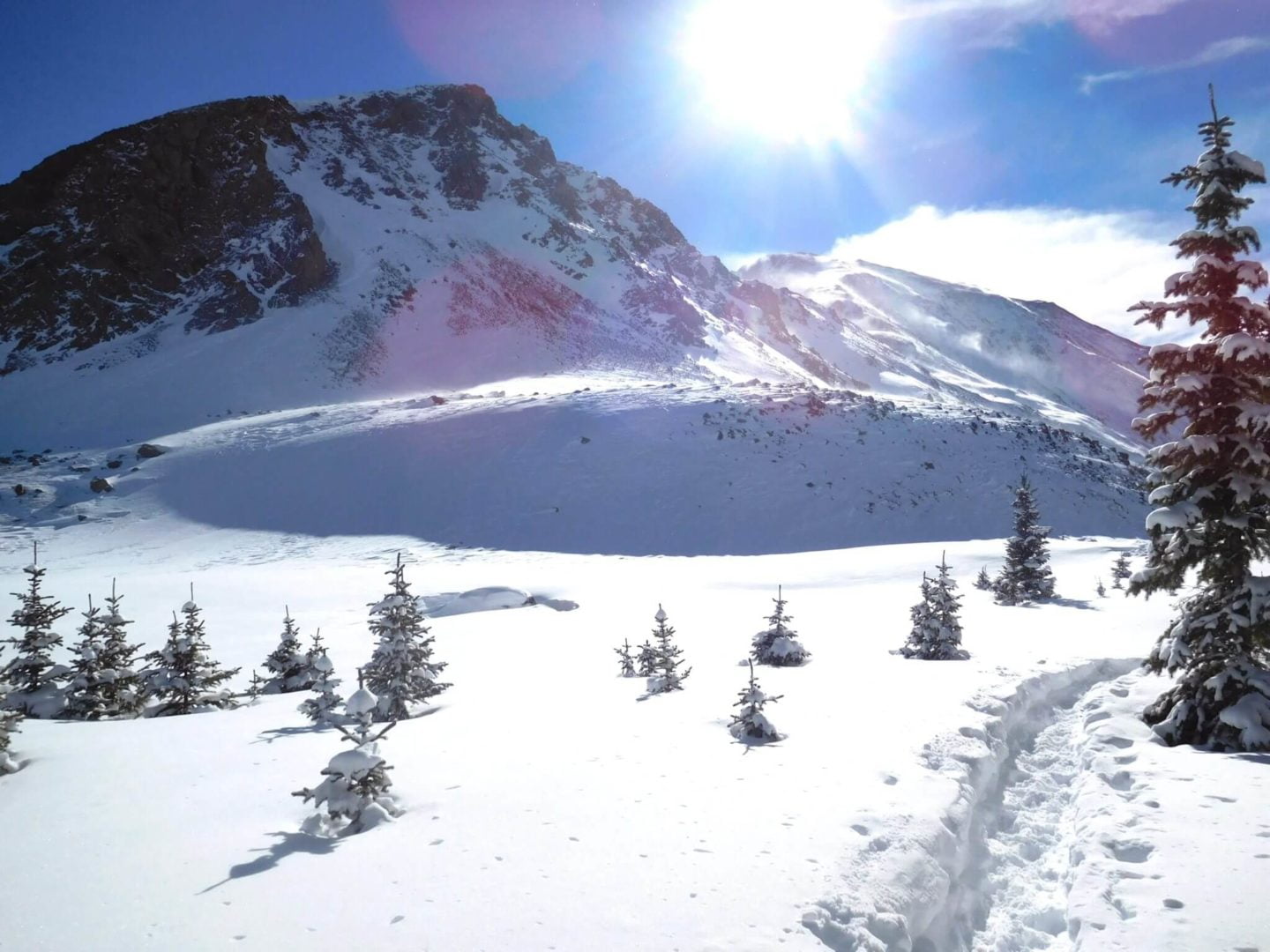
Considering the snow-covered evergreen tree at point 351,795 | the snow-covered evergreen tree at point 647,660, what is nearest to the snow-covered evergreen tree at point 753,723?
the snow-covered evergreen tree at point 647,660

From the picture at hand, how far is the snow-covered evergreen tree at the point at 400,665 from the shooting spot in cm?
1300

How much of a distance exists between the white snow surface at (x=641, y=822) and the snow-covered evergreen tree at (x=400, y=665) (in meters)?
0.62

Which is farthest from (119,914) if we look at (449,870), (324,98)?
(324,98)

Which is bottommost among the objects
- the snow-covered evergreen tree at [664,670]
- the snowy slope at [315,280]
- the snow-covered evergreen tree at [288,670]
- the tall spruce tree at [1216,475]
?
the snow-covered evergreen tree at [288,670]

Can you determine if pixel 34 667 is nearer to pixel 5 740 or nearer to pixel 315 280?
pixel 5 740

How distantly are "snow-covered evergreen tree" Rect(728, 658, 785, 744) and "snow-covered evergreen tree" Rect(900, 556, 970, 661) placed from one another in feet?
29.3

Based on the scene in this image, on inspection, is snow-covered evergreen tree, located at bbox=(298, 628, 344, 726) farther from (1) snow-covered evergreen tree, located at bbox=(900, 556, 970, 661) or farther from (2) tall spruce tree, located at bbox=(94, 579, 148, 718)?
(1) snow-covered evergreen tree, located at bbox=(900, 556, 970, 661)

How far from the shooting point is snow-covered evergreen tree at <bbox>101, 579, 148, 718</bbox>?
1395cm

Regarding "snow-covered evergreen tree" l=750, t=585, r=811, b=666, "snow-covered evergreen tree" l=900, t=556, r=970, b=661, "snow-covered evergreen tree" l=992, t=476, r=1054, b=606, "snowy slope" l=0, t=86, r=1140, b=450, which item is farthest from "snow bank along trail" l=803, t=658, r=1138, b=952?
"snowy slope" l=0, t=86, r=1140, b=450

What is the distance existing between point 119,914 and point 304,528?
1501 inches

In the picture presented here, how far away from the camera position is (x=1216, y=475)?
9.60 meters

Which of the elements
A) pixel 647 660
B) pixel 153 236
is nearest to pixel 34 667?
pixel 647 660

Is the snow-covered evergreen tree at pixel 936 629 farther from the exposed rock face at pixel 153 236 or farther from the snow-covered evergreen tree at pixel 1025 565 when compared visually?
the exposed rock face at pixel 153 236

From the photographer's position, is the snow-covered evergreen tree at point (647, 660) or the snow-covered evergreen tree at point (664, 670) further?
the snow-covered evergreen tree at point (647, 660)
